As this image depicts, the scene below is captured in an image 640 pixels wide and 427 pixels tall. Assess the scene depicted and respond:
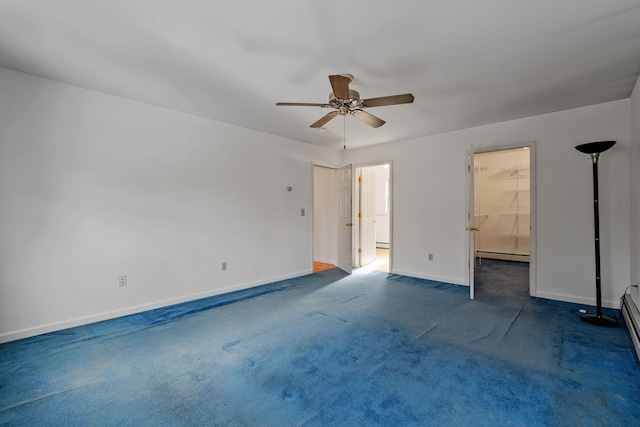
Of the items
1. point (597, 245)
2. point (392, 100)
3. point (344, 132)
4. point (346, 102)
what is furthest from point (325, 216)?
point (597, 245)

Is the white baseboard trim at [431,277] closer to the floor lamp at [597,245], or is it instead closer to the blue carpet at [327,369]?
the blue carpet at [327,369]

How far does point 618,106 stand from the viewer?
11.1 ft

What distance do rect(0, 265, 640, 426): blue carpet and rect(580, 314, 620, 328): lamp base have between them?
11cm

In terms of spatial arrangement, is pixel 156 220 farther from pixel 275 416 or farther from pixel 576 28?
pixel 576 28

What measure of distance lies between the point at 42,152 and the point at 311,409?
346 cm

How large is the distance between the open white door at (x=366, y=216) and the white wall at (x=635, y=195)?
152 inches

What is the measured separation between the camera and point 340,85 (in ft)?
7.22

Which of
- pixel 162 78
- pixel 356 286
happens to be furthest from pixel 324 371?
pixel 162 78

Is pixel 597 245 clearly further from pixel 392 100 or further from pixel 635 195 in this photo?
pixel 392 100

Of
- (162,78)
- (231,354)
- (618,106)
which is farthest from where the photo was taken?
(618,106)

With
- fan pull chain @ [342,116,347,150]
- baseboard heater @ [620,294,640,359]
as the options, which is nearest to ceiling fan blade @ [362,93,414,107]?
fan pull chain @ [342,116,347,150]

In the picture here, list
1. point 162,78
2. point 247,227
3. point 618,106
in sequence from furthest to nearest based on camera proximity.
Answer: point 247,227 < point 618,106 < point 162,78

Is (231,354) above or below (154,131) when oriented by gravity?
below

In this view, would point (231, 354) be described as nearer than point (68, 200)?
Yes
